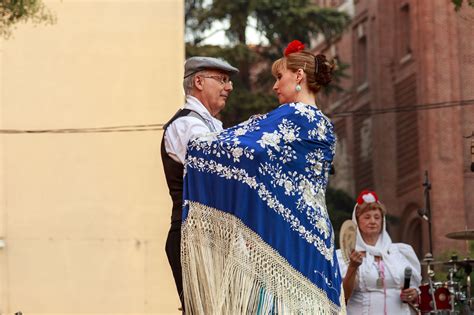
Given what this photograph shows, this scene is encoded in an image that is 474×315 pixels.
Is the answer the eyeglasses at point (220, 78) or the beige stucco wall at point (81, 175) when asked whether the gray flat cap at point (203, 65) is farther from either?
the beige stucco wall at point (81, 175)

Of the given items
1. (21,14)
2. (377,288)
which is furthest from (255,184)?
(21,14)

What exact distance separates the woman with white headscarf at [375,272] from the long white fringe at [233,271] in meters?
2.50

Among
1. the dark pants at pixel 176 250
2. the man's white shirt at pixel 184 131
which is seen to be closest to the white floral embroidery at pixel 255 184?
the man's white shirt at pixel 184 131

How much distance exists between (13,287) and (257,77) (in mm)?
16971

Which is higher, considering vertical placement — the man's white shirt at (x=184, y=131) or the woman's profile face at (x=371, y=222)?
the man's white shirt at (x=184, y=131)

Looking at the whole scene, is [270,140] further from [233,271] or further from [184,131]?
[233,271]

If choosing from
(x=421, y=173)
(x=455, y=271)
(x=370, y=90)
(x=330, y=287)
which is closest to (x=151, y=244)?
(x=455, y=271)

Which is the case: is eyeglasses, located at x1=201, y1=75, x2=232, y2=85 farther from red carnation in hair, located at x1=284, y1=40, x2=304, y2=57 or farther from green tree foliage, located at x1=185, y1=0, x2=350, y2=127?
green tree foliage, located at x1=185, y1=0, x2=350, y2=127

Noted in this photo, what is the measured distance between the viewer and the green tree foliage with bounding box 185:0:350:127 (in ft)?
103

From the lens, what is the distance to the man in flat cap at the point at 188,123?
644 centimetres

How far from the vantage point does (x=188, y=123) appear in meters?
6.43

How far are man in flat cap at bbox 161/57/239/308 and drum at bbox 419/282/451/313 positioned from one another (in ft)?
16.8

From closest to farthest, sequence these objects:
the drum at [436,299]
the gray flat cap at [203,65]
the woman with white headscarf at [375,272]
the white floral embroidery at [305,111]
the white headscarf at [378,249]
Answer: the white floral embroidery at [305,111] < the gray flat cap at [203,65] < the woman with white headscarf at [375,272] < the white headscarf at [378,249] < the drum at [436,299]

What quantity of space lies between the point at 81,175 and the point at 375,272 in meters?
8.83
